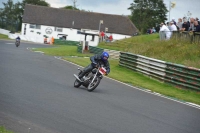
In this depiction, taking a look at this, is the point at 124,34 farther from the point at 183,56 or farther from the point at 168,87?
the point at 168,87

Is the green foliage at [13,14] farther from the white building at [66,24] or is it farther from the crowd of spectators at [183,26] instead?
the crowd of spectators at [183,26]

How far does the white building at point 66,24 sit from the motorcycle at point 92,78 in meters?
83.6

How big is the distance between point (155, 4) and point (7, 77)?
94.6 meters

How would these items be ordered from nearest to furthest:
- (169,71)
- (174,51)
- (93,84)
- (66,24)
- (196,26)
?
(93,84)
(169,71)
(196,26)
(174,51)
(66,24)

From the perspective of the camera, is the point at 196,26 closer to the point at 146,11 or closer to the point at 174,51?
the point at 174,51

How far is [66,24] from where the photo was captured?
10131 cm

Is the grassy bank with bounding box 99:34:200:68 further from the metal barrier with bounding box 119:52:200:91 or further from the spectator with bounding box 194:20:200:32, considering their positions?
the metal barrier with bounding box 119:52:200:91

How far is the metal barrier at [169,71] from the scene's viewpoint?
66.3ft

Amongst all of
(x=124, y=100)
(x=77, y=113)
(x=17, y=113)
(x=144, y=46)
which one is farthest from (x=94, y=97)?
(x=144, y=46)

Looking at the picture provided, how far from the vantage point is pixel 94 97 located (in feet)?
47.2

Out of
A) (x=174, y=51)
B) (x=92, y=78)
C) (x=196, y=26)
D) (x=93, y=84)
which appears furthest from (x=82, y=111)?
(x=174, y=51)

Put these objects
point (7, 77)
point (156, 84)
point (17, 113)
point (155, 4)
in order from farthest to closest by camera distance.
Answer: point (155, 4), point (156, 84), point (7, 77), point (17, 113)

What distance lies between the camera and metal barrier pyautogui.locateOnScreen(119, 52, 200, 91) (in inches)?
795

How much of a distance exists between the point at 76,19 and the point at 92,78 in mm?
86923
